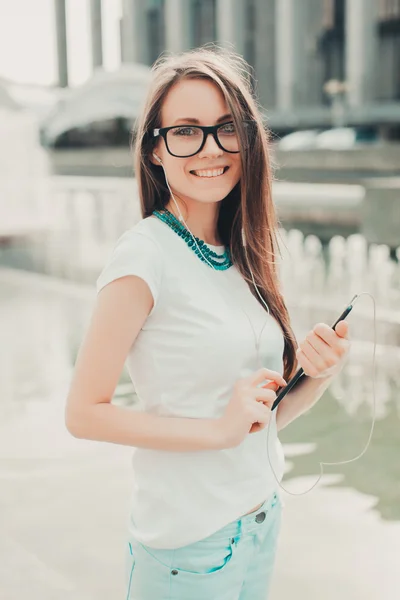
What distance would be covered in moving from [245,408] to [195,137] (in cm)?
59

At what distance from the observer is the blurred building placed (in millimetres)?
34031

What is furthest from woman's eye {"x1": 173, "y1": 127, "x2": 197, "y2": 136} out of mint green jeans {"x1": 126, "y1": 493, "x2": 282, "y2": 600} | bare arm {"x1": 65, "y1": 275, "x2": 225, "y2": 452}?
mint green jeans {"x1": 126, "y1": 493, "x2": 282, "y2": 600}

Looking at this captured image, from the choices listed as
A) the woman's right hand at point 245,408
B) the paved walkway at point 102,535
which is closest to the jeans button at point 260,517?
the woman's right hand at point 245,408

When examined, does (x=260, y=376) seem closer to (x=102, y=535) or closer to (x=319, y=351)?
(x=319, y=351)

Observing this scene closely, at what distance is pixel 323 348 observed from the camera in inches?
63.1

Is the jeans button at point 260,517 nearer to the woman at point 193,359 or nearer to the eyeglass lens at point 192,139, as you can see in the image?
the woman at point 193,359

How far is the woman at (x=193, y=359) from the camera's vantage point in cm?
153

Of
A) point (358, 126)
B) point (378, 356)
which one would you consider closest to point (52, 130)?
point (358, 126)

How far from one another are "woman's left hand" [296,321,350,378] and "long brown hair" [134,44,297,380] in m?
0.21

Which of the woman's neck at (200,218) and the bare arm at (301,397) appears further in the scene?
the bare arm at (301,397)

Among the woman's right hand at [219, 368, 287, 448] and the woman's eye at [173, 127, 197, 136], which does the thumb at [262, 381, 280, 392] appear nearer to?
the woman's right hand at [219, 368, 287, 448]

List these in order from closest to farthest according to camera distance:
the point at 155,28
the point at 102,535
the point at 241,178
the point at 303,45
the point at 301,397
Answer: the point at 241,178 → the point at 301,397 → the point at 102,535 → the point at 303,45 → the point at 155,28

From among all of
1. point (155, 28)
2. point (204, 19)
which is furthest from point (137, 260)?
point (155, 28)

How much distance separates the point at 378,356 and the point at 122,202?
451 inches
